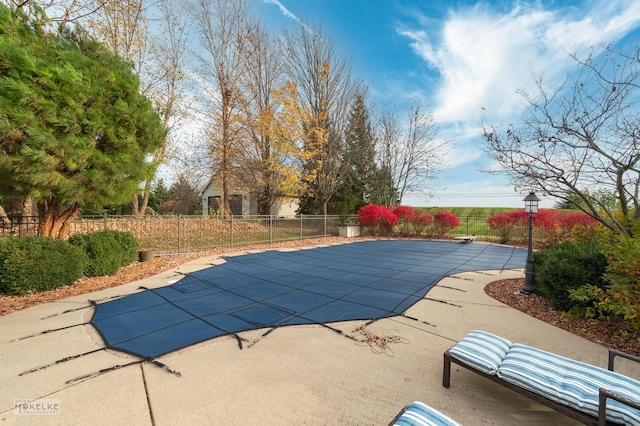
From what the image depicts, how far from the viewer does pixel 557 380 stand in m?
1.89

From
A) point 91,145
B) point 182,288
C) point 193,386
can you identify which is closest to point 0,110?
point 91,145

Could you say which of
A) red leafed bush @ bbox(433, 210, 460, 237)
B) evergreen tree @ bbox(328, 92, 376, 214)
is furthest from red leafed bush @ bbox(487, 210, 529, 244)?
evergreen tree @ bbox(328, 92, 376, 214)

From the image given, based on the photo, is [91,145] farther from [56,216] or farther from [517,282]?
[517,282]

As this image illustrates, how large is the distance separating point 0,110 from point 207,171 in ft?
38.1

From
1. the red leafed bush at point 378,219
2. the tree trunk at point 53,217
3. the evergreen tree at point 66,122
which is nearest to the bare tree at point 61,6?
the evergreen tree at point 66,122

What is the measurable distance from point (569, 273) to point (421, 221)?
35.1 ft

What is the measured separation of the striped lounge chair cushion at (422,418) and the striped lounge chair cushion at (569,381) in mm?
799

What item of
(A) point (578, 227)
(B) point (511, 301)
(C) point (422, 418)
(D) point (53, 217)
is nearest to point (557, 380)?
(C) point (422, 418)

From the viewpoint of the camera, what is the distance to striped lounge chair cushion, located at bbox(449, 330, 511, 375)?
2.10m

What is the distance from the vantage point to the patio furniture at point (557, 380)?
5.22 feet

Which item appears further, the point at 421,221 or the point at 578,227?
the point at 421,221

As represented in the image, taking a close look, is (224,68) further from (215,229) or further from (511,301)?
(511,301)

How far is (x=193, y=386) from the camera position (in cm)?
226

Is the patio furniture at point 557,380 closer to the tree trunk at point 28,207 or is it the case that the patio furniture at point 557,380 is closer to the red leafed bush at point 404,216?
the tree trunk at point 28,207
